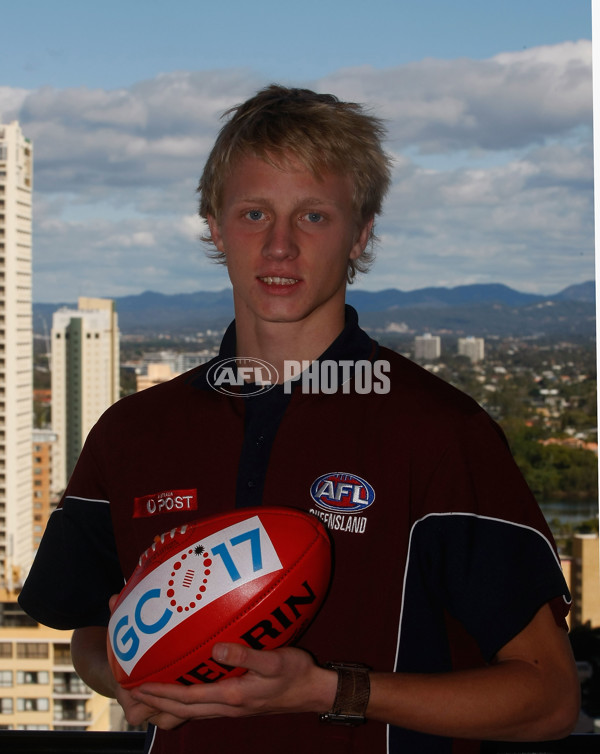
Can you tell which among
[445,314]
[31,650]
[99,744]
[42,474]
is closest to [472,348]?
[445,314]

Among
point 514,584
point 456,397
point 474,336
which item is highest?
point 474,336

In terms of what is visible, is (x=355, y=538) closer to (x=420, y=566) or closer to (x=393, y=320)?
(x=420, y=566)

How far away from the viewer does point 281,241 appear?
1.07 metres

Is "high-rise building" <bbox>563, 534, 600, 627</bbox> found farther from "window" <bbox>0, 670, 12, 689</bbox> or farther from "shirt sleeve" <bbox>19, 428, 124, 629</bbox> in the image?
"window" <bbox>0, 670, 12, 689</bbox>

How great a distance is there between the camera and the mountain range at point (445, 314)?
17000 mm

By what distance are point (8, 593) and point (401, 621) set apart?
21.3 m

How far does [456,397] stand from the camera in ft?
3.47

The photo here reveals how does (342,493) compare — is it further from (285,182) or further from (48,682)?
(48,682)

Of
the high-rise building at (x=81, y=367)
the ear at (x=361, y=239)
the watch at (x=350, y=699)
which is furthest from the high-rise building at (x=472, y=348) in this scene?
the watch at (x=350, y=699)

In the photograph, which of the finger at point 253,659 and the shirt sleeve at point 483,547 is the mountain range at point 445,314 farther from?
the finger at point 253,659

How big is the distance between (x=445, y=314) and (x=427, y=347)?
2.85 meters

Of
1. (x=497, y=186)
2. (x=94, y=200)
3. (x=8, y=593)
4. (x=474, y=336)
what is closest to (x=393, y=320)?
(x=474, y=336)

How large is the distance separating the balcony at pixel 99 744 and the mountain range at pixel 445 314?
12.3 meters

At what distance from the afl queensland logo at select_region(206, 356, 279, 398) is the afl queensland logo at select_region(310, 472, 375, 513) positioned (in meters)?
0.18
